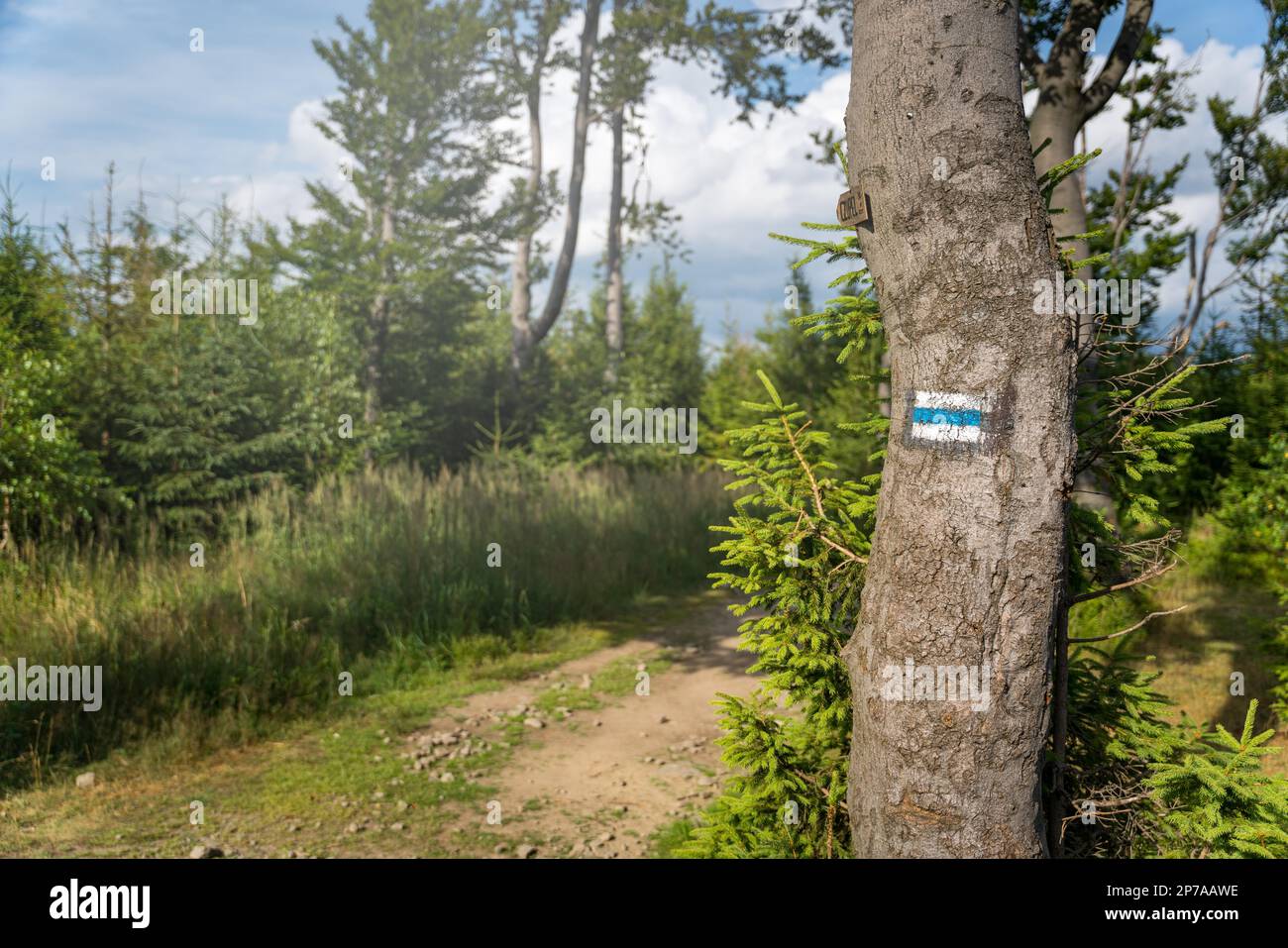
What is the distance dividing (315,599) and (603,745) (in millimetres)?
3313

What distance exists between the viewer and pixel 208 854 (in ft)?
→ 15.8

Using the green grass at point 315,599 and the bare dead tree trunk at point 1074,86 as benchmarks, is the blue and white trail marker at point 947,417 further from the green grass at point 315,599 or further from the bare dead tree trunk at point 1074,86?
the bare dead tree trunk at point 1074,86

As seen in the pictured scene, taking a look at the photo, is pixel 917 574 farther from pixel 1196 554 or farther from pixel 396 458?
pixel 396 458

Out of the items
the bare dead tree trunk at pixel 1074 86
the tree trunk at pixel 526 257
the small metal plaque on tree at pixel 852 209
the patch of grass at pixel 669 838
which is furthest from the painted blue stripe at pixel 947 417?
the tree trunk at pixel 526 257

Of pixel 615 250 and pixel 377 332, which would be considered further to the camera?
pixel 615 250

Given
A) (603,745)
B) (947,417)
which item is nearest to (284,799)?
(603,745)

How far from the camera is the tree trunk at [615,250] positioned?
23.5 metres

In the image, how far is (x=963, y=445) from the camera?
2.87m

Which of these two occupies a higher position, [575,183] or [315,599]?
[575,183]

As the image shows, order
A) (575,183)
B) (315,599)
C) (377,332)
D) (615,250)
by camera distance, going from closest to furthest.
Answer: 1. (315,599)
2. (377,332)
3. (575,183)
4. (615,250)

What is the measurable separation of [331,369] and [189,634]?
Answer: 9505 millimetres

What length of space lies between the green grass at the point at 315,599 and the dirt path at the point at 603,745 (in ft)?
3.27

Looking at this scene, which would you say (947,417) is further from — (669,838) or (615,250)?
(615,250)
